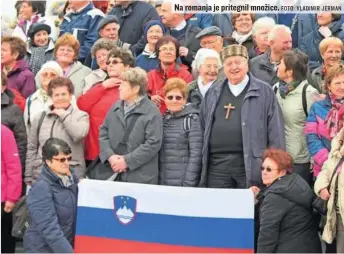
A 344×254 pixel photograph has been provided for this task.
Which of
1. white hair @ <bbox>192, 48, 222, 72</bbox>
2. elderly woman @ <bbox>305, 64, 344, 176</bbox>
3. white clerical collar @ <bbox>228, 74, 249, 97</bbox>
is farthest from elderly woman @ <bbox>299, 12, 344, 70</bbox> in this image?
white clerical collar @ <bbox>228, 74, 249, 97</bbox>

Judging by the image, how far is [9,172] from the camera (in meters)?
7.95

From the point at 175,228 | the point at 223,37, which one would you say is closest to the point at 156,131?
the point at 175,228

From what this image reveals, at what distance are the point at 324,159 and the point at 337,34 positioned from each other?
269cm

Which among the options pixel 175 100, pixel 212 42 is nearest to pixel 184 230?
pixel 175 100

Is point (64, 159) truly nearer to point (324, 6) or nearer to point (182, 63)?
point (182, 63)

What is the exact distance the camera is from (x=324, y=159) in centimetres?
770

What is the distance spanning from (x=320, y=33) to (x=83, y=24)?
9.13ft

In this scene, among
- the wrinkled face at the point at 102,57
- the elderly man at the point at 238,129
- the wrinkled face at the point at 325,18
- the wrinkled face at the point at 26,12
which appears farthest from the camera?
the wrinkled face at the point at 26,12

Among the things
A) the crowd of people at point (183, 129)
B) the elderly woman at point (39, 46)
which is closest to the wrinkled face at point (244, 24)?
the crowd of people at point (183, 129)

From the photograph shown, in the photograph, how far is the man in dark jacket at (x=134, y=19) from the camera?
10.5 metres

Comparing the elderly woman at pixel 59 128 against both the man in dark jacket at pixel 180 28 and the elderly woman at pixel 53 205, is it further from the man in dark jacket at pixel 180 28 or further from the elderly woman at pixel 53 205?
the man in dark jacket at pixel 180 28

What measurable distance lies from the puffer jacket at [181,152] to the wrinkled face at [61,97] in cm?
96

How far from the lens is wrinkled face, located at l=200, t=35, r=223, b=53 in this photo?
31.2ft

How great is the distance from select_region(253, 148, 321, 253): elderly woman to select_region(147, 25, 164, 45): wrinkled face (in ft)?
9.06
